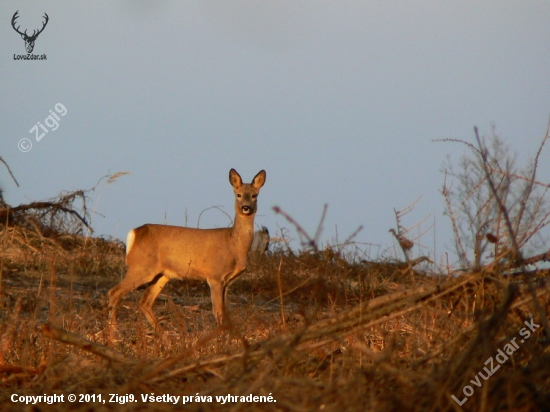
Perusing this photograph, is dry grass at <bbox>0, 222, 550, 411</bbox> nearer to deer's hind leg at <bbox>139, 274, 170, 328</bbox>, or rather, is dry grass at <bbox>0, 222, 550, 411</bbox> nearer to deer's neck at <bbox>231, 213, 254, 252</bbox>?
deer's hind leg at <bbox>139, 274, 170, 328</bbox>

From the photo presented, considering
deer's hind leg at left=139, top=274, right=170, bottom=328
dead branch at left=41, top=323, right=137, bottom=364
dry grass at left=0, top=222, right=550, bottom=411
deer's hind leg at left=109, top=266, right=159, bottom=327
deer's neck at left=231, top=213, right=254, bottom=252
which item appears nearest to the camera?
dry grass at left=0, top=222, right=550, bottom=411

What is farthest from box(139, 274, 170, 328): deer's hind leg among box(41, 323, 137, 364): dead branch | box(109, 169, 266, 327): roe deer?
box(41, 323, 137, 364): dead branch

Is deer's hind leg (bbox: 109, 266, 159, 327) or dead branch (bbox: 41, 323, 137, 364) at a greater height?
deer's hind leg (bbox: 109, 266, 159, 327)

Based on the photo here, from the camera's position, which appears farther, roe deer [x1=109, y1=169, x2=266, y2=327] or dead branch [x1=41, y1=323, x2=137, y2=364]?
roe deer [x1=109, y1=169, x2=266, y2=327]

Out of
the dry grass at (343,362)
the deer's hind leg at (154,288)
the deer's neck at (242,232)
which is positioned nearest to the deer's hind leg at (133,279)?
the deer's hind leg at (154,288)

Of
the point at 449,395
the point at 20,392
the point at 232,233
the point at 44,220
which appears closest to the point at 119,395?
the point at 20,392

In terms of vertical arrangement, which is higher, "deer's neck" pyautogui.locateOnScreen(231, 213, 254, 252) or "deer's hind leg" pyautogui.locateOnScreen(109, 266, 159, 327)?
"deer's neck" pyautogui.locateOnScreen(231, 213, 254, 252)

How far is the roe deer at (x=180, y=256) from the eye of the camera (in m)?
10.7

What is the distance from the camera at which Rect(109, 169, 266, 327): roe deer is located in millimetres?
10734

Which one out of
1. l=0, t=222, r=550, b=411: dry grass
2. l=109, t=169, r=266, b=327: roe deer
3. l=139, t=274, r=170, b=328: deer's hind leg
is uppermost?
l=109, t=169, r=266, b=327: roe deer

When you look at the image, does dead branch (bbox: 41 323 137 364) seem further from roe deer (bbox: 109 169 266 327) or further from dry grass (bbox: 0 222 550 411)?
roe deer (bbox: 109 169 266 327)

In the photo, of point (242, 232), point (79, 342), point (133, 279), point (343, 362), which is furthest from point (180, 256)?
point (343, 362)

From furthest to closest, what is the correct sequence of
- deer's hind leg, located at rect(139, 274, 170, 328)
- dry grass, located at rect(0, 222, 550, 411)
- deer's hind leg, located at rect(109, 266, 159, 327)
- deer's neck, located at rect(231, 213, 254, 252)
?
deer's neck, located at rect(231, 213, 254, 252) < deer's hind leg, located at rect(139, 274, 170, 328) < deer's hind leg, located at rect(109, 266, 159, 327) < dry grass, located at rect(0, 222, 550, 411)

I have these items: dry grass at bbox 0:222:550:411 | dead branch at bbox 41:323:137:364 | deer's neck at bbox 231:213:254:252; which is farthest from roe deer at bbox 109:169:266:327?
dead branch at bbox 41:323:137:364
